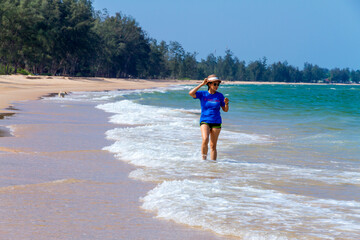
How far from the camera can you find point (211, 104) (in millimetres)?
7934

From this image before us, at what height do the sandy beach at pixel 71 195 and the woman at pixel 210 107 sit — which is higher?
the woman at pixel 210 107

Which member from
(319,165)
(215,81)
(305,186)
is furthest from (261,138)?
(305,186)

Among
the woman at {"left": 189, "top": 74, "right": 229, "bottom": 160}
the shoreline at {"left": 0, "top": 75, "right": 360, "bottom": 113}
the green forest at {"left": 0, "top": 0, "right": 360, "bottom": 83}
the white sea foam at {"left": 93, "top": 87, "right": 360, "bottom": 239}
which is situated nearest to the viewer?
the white sea foam at {"left": 93, "top": 87, "right": 360, "bottom": 239}

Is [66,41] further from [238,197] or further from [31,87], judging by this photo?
[238,197]

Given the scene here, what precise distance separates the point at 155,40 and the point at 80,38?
6157cm

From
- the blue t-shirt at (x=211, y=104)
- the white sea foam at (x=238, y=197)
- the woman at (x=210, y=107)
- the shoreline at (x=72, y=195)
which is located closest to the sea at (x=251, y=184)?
the white sea foam at (x=238, y=197)

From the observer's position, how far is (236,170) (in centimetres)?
742

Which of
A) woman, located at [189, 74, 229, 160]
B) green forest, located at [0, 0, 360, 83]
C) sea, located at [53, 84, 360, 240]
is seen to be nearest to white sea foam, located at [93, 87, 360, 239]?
sea, located at [53, 84, 360, 240]

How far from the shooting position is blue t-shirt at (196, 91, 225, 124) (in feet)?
26.0

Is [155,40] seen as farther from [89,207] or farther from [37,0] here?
[89,207]

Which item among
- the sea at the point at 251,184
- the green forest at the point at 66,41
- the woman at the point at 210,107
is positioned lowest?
the sea at the point at 251,184

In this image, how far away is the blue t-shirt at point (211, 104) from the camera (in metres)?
7.91

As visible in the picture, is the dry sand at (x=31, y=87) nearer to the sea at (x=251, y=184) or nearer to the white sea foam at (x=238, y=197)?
the sea at (x=251, y=184)

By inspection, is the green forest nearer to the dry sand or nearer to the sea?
the dry sand
